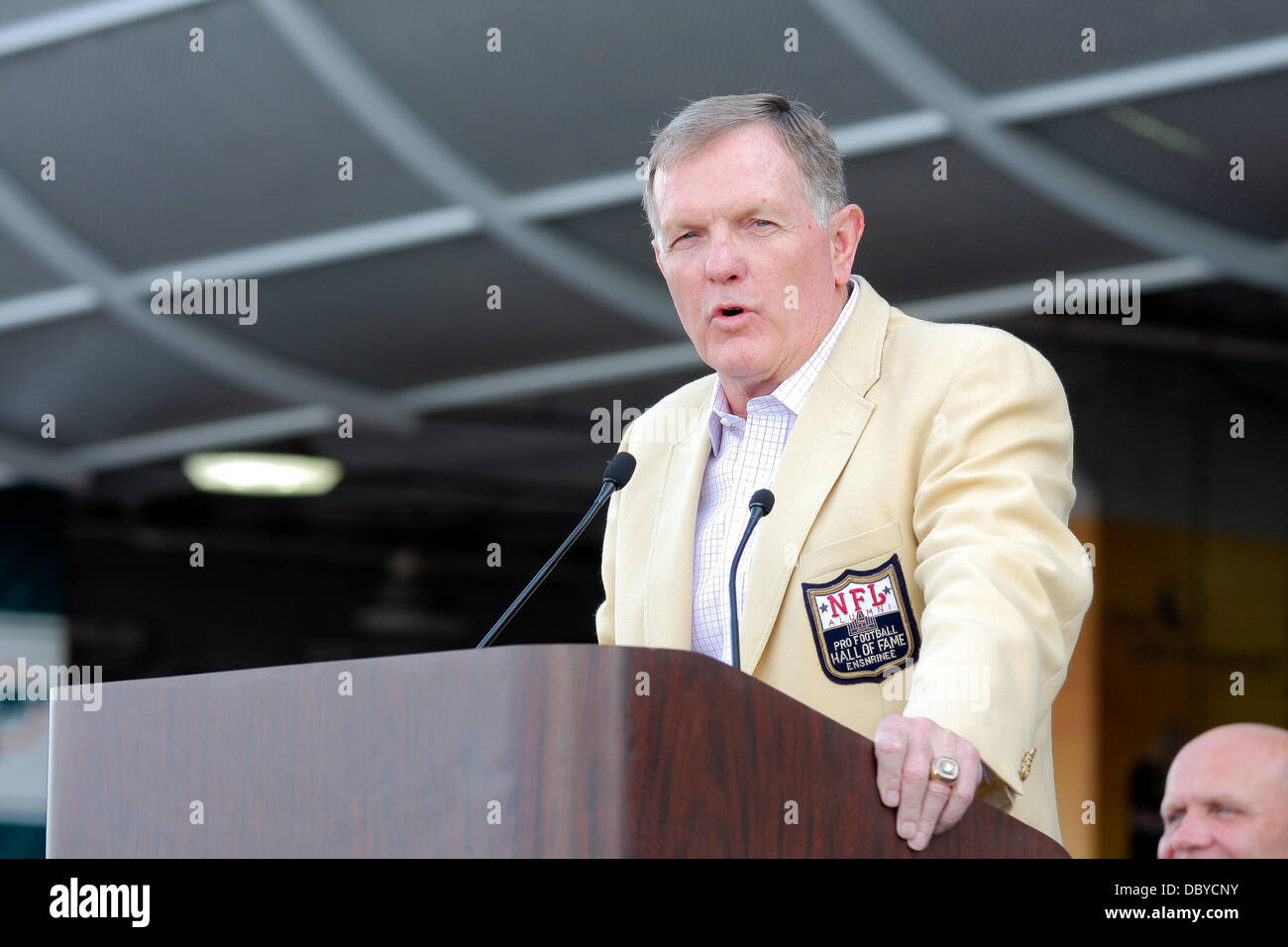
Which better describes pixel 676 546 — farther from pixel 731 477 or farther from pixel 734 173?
pixel 734 173

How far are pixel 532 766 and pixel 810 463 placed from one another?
3.41ft

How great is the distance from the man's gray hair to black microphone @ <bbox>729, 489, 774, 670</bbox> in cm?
53

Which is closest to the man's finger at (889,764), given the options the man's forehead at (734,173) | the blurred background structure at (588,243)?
the man's forehead at (734,173)

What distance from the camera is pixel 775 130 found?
2.66 m

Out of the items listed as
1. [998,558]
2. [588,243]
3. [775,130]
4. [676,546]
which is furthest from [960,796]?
[588,243]

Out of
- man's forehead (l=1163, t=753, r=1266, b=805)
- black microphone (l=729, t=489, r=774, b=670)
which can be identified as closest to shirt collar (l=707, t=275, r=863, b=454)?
black microphone (l=729, t=489, r=774, b=670)

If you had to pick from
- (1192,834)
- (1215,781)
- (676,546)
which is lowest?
(1192,834)

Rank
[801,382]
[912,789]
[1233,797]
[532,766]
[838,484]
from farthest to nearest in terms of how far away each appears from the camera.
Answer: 1. [1233,797]
2. [801,382]
3. [838,484]
4. [912,789]
5. [532,766]

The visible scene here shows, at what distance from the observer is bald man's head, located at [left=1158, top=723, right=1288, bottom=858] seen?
12.6ft

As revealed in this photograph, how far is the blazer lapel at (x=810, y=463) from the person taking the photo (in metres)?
2.46

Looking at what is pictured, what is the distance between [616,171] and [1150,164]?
2.65 metres

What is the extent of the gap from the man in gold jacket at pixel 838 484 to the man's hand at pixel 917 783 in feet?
0.36

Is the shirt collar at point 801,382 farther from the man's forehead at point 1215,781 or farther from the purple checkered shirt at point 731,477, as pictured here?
the man's forehead at point 1215,781
